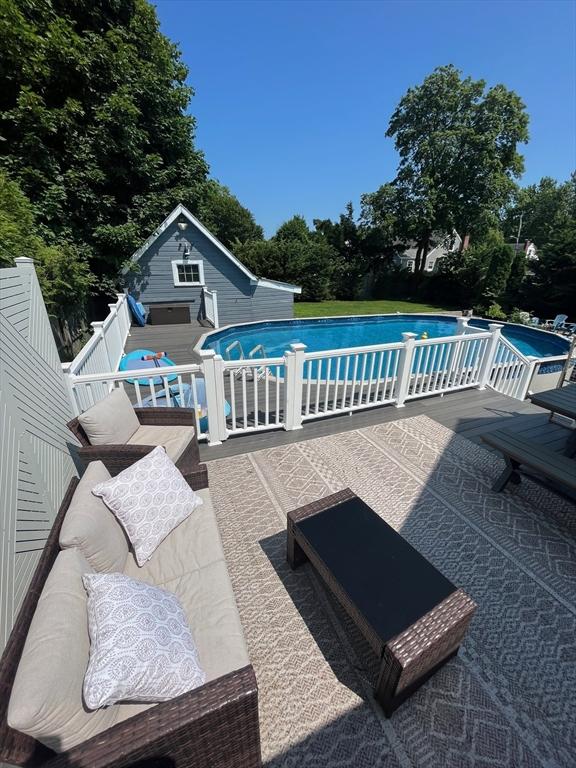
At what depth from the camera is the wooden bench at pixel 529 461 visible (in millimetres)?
2709

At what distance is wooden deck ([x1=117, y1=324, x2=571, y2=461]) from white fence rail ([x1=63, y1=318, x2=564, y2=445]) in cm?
12

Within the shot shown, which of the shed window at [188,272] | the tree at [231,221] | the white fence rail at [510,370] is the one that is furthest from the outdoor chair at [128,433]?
the tree at [231,221]

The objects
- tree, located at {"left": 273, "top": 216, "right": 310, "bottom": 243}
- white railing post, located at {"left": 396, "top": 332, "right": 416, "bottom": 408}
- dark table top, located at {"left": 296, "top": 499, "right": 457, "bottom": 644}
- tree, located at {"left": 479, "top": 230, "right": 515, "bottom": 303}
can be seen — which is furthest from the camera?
tree, located at {"left": 273, "top": 216, "right": 310, "bottom": 243}

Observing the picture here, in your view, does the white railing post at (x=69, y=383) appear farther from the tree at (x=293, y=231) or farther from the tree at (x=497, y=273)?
the tree at (x=293, y=231)

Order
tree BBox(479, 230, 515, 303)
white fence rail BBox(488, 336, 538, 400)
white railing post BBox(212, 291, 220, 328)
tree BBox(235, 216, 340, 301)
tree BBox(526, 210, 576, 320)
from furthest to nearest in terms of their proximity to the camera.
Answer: tree BBox(235, 216, 340, 301)
tree BBox(479, 230, 515, 303)
tree BBox(526, 210, 576, 320)
white railing post BBox(212, 291, 220, 328)
white fence rail BBox(488, 336, 538, 400)

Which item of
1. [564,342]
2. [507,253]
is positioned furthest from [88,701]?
[507,253]

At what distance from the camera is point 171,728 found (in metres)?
1.14

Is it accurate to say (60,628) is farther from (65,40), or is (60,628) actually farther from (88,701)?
(65,40)

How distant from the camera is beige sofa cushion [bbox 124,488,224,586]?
75.2 inches

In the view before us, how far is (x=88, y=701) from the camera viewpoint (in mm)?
1106

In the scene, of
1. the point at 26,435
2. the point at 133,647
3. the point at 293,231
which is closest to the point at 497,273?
the point at 293,231

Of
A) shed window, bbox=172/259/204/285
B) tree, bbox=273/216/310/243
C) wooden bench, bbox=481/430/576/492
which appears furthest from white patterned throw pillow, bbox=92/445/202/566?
tree, bbox=273/216/310/243

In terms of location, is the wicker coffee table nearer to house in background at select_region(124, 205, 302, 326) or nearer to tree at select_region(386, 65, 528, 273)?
house in background at select_region(124, 205, 302, 326)

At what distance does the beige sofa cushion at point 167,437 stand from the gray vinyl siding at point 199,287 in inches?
375
